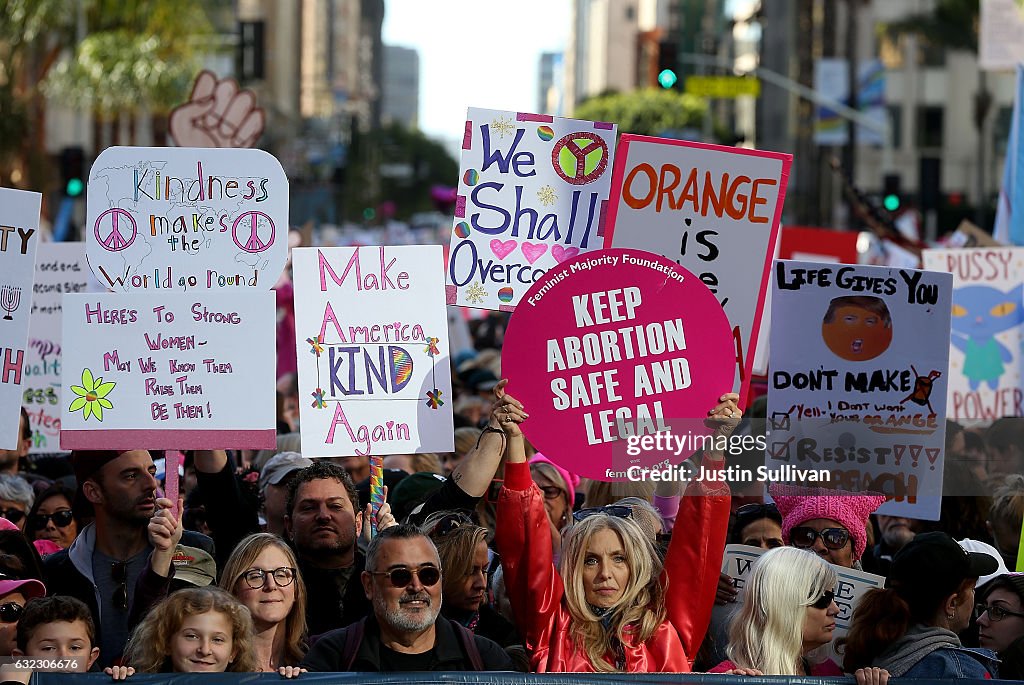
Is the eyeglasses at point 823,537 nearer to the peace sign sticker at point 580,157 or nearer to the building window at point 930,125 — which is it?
the peace sign sticker at point 580,157

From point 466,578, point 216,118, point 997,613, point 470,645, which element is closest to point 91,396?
point 466,578

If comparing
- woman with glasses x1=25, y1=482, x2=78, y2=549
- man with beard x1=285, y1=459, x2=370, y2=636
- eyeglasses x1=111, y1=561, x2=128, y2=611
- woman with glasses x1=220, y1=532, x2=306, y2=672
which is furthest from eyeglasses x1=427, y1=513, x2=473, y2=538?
woman with glasses x1=25, y1=482, x2=78, y2=549

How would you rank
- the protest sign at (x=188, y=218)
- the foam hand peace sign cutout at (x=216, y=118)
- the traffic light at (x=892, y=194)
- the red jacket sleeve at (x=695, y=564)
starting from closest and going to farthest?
the red jacket sleeve at (x=695, y=564) → the protest sign at (x=188, y=218) → the foam hand peace sign cutout at (x=216, y=118) → the traffic light at (x=892, y=194)

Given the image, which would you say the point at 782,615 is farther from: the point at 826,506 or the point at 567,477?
the point at 567,477

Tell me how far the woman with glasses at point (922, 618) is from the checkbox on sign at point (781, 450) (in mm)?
792

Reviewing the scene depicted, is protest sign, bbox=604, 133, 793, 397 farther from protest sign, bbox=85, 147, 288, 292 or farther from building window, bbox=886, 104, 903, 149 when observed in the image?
building window, bbox=886, 104, 903, 149

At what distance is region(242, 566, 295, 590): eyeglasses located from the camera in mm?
5016

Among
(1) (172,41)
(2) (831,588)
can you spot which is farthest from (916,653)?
(1) (172,41)

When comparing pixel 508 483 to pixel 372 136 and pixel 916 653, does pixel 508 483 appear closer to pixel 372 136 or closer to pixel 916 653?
pixel 916 653

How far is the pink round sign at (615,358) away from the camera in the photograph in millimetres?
5281

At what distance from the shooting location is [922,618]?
16.6 feet

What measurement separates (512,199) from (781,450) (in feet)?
4.86

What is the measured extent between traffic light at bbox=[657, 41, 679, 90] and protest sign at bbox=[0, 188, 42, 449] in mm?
13696

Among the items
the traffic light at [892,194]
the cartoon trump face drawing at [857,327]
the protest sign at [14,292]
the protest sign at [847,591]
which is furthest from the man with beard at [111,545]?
the traffic light at [892,194]
